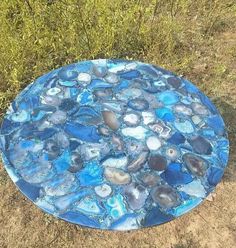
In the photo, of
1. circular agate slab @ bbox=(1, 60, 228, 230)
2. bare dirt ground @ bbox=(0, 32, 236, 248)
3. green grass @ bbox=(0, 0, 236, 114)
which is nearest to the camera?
circular agate slab @ bbox=(1, 60, 228, 230)

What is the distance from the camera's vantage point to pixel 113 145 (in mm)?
2100

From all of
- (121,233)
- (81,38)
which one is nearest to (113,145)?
(121,233)

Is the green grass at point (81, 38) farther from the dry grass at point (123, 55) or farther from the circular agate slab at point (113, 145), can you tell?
the circular agate slab at point (113, 145)

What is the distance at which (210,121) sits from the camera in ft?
7.54

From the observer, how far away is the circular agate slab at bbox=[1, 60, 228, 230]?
74.2 inches

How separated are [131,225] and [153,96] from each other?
33.2 inches

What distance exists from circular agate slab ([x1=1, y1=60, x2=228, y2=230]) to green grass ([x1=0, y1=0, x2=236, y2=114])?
3.63 feet

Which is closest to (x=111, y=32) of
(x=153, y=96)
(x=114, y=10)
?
(x=114, y=10)

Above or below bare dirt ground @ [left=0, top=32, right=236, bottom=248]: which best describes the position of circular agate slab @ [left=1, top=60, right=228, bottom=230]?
above

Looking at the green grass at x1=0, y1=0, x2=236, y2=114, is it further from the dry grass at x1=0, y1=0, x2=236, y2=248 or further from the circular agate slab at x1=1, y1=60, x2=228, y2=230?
the circular agate slab at x1=1, y1=60, x2=228, y2=230

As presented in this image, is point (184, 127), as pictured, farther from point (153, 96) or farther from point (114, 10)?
point (114, 10)

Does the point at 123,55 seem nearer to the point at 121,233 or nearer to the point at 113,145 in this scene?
the point at 121,233

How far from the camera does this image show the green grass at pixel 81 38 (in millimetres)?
3482

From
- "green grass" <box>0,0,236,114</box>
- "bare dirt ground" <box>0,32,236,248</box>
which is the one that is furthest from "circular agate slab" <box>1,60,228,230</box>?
"green grass" <box>0,0,236,114</box>
